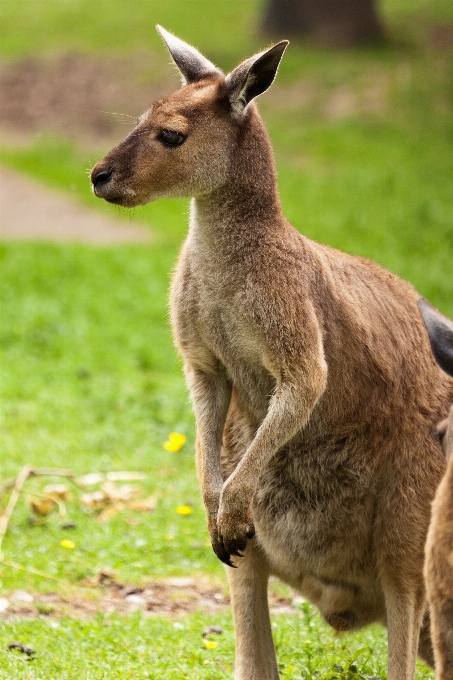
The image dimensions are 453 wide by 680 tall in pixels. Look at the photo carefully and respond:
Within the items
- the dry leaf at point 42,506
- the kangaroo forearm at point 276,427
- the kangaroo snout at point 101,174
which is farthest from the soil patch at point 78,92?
the kangaroo forearm at point 276,427

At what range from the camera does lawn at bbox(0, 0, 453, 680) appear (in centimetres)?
A: 502

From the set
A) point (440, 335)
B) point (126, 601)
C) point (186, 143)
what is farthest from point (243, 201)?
point (126, 601)

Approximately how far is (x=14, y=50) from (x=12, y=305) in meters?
11.8

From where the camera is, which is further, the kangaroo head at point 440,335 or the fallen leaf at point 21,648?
the fallen leaf at point 21,648

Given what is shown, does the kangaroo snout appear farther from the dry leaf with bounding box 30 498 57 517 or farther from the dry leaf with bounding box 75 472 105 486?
the dry leaf with bounding box 75 472 105 486

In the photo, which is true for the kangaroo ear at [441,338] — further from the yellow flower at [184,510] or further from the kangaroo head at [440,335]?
the yellow flower at [184,510]

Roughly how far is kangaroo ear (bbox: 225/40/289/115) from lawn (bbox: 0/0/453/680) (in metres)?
2.28

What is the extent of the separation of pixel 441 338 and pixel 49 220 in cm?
1114

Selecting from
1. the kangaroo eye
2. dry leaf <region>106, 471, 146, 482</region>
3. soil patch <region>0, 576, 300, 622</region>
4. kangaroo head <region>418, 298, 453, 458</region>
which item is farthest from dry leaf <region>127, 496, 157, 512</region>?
kangaroo head <region>418, 298, 453, 458</region>

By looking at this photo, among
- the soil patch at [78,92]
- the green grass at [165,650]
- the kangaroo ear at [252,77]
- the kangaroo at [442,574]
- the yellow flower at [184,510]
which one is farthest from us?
the soil patch at [78,92]

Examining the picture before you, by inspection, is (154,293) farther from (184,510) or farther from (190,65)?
(190,65)

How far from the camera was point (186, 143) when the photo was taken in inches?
158

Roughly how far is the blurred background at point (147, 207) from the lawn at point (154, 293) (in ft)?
0.08

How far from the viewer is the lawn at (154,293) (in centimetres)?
502
